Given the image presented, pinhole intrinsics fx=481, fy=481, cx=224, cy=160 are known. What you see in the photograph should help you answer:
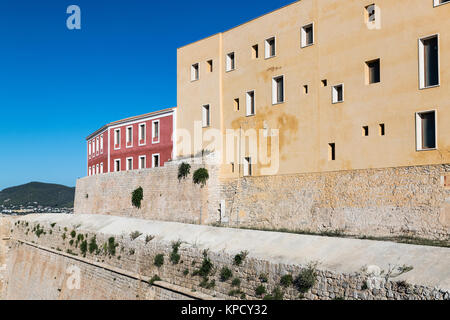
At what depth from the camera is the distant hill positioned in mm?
120194

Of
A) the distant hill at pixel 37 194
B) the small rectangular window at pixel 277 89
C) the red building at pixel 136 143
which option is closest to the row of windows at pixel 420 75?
the small rectangular window at pixel 277 89

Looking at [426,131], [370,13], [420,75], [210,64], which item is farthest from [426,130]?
[210,64]

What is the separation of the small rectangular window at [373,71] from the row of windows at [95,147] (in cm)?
2583

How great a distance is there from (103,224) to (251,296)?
13729 mm

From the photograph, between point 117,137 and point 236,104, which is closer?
point 236,104

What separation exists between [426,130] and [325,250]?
6.19 m

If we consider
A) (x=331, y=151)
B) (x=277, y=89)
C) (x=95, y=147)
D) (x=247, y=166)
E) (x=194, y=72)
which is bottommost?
(x=247, y=166)

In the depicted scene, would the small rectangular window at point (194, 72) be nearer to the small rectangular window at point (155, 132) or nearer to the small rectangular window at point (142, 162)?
the small rectangular window at point (155, 132)

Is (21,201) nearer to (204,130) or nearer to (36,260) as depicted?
(36,260)

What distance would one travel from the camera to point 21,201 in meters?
122

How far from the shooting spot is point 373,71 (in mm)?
18516

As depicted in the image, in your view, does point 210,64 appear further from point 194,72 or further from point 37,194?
point 37,194

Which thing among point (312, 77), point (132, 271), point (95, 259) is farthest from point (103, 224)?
point (312, 77)

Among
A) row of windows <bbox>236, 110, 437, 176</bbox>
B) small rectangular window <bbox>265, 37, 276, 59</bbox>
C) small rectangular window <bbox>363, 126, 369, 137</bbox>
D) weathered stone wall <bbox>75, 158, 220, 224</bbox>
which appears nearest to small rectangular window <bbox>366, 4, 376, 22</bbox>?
small rectangular window <bbox>363, 126, 369, 137</bbox>
